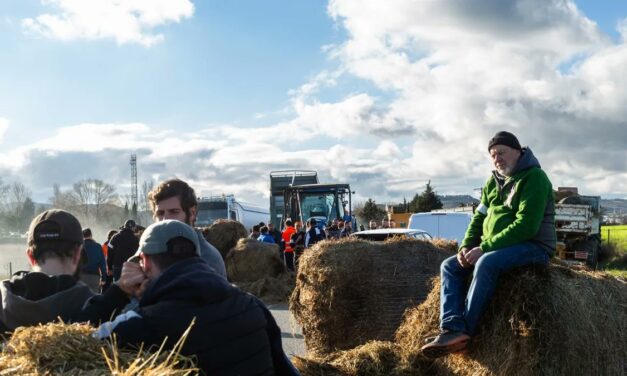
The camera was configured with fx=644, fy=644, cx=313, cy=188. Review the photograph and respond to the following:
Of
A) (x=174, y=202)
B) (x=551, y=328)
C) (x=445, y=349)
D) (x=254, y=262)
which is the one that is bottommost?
(x=254, y=262)

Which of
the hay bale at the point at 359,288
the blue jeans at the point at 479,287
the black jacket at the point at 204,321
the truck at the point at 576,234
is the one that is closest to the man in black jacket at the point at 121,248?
the hay bale at the point at 359,288

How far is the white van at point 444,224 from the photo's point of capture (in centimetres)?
1972

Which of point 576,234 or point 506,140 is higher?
point 506,140

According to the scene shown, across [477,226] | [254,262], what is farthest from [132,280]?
[254,262]

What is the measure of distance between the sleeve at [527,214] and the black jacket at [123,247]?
23.8ft

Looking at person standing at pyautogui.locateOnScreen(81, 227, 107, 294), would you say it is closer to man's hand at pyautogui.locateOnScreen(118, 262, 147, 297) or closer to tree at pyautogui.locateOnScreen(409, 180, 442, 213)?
man's hand at pyautogui.locateOnScreen(118, 262, 147, 297)

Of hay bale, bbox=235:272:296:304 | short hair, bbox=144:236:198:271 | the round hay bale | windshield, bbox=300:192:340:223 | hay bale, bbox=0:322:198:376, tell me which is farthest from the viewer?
windshield, bbox=300:192:340:223

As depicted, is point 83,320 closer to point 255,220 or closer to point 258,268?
point 258,268

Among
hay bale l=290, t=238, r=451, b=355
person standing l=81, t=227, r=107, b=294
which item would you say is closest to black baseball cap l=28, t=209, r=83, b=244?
hay bale l=290, t=238, r=451, b=355

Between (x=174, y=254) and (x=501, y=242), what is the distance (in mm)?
2989

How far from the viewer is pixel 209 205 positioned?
3603 cm

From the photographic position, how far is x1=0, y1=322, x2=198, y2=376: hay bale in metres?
2.36

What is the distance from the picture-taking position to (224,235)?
1994 centimetres

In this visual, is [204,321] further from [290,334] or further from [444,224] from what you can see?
[444,224]
